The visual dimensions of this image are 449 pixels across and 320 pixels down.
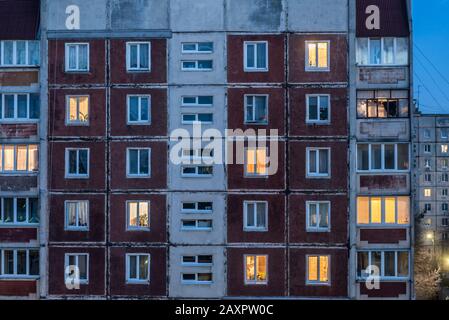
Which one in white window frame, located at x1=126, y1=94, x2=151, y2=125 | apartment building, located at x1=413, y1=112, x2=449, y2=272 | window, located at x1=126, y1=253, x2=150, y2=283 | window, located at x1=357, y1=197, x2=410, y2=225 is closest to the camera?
window, located at x1=357, y1=197, x2=410, y2=225

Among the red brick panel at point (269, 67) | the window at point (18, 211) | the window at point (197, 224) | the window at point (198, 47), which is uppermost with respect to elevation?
the window at point (198, 47)

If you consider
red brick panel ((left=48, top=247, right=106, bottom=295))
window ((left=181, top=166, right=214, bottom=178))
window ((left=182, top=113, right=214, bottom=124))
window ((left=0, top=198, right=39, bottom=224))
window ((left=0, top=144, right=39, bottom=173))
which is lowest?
red brick panel ((left=48, top=247, right=106, bottom=295))

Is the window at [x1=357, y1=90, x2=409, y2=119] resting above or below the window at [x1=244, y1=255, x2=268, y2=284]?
above

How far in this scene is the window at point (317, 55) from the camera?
21969 mm

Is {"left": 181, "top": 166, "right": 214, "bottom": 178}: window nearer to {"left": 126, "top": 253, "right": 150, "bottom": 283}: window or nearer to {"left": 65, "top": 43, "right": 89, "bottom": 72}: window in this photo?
{"left": 126, "top": 253, "right": 150, "bottom": 283}: window

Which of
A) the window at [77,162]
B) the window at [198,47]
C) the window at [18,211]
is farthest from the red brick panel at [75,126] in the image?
the window at [198,47]

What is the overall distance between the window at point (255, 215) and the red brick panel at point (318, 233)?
110 centimetres

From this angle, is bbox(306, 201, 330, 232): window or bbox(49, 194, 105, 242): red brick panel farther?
bbox(49, 194, 105, 242): red brick panel

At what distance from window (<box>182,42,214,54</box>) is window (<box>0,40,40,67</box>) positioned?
653cm

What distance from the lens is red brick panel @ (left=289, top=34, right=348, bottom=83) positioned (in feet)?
71.7

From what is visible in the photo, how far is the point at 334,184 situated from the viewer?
21.8m

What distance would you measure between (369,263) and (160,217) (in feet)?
29.7

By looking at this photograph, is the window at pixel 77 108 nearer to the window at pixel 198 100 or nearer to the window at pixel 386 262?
the window at pixel 198 100

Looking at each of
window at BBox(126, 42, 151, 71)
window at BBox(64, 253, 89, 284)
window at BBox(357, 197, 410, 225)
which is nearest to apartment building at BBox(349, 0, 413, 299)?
window at BBox(357, 197, 410, 225)
